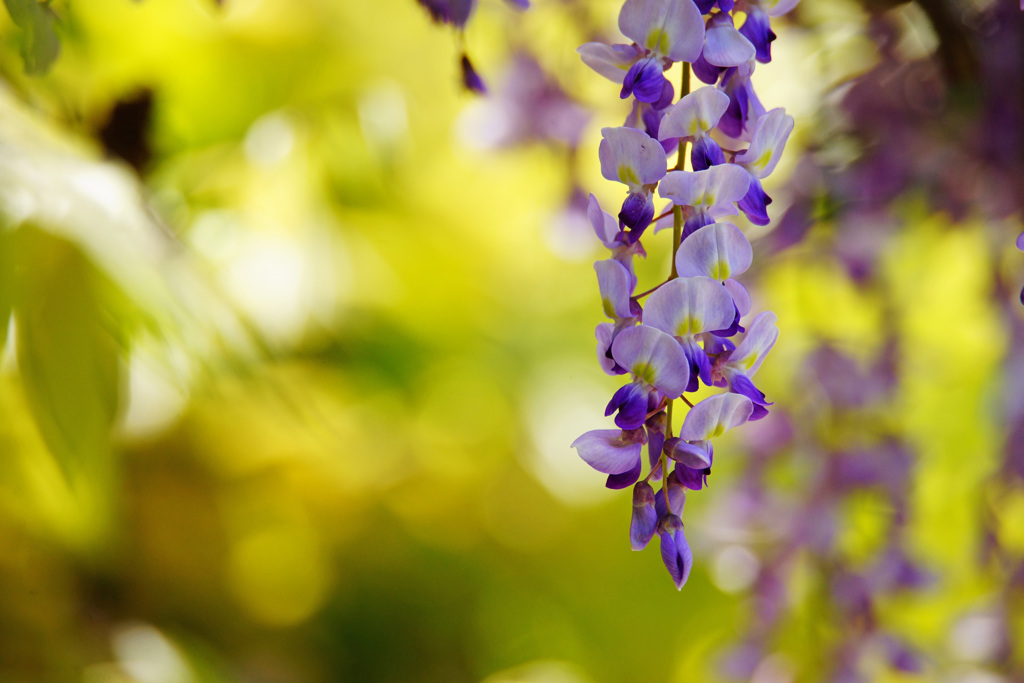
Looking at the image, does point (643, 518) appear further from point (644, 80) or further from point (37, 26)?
point (37, 26)

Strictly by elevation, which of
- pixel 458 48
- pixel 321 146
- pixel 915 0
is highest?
pixel 321 146

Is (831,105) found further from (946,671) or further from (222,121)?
(222,121)

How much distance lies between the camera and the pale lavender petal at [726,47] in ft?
0.55

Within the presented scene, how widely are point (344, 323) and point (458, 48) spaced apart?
0.58 meters

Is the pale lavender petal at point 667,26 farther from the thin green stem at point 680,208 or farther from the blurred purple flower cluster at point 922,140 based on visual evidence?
the blurred purple flower cluster at point 922,140

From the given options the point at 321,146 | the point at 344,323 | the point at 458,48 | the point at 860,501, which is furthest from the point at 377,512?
the point at 458,48

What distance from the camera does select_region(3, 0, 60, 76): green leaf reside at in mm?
213

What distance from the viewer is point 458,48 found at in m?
0.25

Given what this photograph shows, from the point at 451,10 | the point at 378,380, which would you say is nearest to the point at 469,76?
the point at 451,10

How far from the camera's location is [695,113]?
0.17m

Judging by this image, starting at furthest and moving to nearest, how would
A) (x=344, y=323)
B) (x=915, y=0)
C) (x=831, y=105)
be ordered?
1. (x=344, y=323)
2. (x=831, y=105)
3. (x=915, y=0)

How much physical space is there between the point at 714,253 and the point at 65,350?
319 millimetres

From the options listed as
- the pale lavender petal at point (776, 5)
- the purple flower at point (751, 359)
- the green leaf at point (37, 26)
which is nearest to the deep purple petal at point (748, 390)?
the purple flower at point (751, 359)

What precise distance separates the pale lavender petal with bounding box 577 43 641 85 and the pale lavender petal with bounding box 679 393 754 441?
0.32ft
